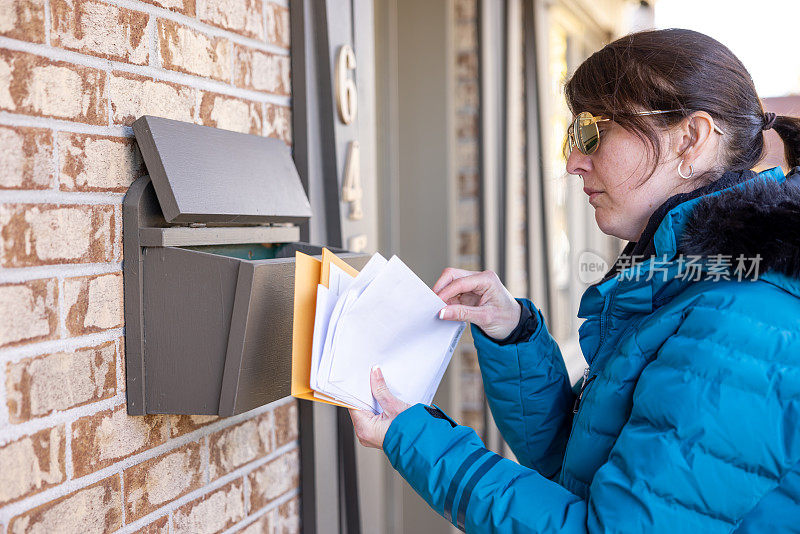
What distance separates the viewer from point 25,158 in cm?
Answer: 101

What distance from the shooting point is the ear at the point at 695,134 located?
1.25m

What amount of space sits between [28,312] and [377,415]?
1.77 ft

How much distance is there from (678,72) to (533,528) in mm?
771

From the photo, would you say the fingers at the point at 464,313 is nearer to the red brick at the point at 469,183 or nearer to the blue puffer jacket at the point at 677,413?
the blue puffer jacket at the point at 677,413

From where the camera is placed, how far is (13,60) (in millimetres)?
982

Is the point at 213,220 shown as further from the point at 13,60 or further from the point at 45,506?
the point at 45,506

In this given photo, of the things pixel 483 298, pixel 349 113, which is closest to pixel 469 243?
pixel 349 113

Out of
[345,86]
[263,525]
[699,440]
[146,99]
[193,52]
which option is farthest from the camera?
[345,86]

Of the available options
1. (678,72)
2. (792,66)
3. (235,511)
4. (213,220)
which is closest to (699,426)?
(678,72)

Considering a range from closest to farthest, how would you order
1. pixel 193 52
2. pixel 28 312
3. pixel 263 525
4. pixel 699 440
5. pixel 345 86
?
pixel 699 440
pixel 28 312
pixel 193 52
pixel 263 525
pixel 345 86

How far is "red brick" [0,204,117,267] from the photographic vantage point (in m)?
0.99

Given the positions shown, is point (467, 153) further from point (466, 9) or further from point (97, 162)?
point (97, 162)

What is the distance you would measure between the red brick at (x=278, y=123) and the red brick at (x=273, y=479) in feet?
2.26

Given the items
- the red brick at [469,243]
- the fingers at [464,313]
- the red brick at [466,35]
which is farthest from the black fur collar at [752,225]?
the red brick at [466,35]
